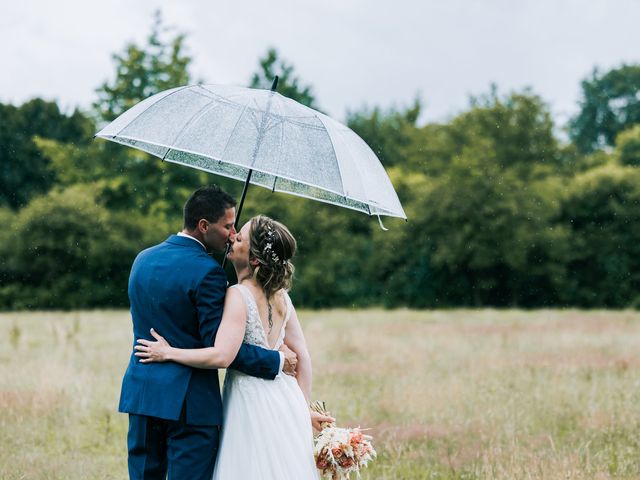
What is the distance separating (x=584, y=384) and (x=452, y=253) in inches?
1025

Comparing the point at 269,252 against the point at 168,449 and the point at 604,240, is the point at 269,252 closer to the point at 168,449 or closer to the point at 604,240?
the point at 168,449

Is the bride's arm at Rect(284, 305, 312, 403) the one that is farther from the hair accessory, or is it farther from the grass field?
the grass field

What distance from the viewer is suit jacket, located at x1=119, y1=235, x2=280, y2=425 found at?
404 cm

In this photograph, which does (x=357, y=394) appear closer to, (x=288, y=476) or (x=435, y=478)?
(x=435, y=478)

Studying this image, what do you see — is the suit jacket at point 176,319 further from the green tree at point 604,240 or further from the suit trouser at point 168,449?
the green tree at point 604,240

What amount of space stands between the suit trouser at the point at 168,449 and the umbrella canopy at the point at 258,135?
1.36m

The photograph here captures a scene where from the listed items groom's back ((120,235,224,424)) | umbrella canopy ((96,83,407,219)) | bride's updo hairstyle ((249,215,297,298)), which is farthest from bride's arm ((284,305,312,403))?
umbrella canopy ((96,83,407,219))

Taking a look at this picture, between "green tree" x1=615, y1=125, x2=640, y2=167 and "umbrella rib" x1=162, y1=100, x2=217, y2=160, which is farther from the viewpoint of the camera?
"green tree" x1=615, y1=125, x2=640, y2=167

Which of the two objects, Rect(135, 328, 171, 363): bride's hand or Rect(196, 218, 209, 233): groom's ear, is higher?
Rect(196, 218, 209, 233): groom's ear

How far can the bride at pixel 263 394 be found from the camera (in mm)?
4340

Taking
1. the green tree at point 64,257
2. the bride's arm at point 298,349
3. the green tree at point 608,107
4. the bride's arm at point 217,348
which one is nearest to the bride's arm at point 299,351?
the bride's arm at point 298,349

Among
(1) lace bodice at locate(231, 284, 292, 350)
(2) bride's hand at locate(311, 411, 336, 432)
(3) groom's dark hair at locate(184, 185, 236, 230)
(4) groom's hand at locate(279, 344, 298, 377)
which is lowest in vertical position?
(2) bride's hand at locate(311, 411, 336, 432)

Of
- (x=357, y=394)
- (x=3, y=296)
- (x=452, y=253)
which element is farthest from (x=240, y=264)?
(x=452, y=253)

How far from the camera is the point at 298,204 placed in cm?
3853
